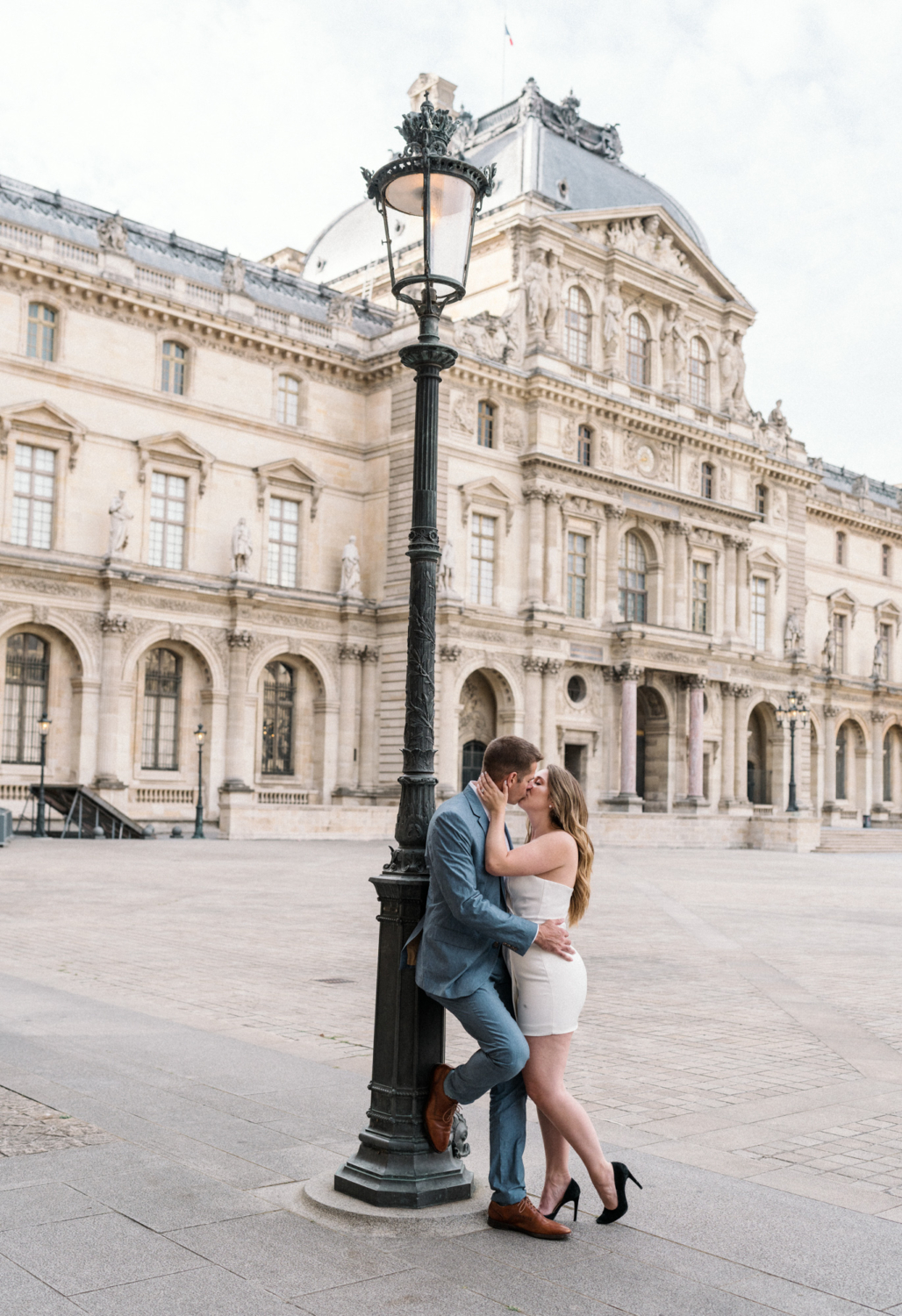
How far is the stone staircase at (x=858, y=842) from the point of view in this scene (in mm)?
45250

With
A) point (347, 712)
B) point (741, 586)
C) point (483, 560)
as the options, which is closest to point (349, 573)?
point (347, 712)

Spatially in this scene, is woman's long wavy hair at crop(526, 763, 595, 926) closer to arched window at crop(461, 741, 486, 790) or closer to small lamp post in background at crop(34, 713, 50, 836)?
small lamp post in background at crop(34, 713, 50, 836)

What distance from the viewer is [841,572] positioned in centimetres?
6600

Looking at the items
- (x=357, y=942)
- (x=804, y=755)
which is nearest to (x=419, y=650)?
(x=357, y=942)

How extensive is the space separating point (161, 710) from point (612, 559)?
729 inches

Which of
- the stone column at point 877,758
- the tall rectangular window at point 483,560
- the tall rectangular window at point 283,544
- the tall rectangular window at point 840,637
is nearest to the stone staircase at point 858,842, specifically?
the tall rectangular window at point 483,560

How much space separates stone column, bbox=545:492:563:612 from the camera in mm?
47219

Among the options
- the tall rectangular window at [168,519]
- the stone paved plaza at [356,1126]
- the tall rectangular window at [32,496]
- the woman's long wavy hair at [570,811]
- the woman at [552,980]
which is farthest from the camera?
the tall rectangular window at [168,519]

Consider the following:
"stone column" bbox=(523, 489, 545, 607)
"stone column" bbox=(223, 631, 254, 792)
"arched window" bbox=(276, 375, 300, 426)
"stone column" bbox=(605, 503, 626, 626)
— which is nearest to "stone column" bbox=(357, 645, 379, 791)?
"stone column" bbox=(223, 631, 254, 792)

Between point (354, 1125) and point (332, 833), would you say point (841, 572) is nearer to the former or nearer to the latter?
point (332, 833)

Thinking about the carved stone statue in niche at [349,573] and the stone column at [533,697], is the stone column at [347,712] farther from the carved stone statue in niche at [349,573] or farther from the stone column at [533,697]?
the stone column at [533,697]

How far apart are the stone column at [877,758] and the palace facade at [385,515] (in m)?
7.60

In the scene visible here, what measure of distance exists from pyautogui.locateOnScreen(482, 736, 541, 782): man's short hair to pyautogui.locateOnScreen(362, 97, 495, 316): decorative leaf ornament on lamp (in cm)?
235

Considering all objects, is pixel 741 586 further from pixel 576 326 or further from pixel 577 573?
pixel 576 326
